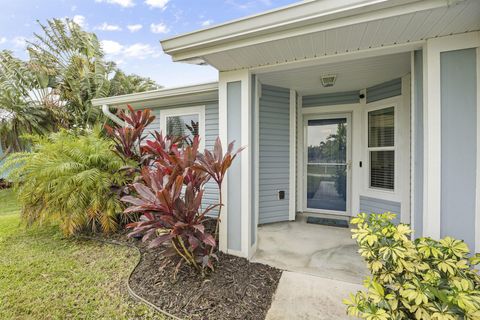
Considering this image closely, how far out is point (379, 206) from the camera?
3746 mm

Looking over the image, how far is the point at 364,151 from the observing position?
13.1ft

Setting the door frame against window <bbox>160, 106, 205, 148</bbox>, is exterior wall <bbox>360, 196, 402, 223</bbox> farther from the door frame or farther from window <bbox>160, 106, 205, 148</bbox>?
window <bbox>160, 106, 205, 148</bbox>

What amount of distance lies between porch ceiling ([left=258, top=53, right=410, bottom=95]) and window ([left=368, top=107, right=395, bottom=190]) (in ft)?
1.94

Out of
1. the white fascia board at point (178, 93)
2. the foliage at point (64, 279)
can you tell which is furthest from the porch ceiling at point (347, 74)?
the foliage at point (64, 279)

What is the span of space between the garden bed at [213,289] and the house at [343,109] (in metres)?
0.36

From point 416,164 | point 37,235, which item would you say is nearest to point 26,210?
point 37,235

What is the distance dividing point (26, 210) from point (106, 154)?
152 centimetres

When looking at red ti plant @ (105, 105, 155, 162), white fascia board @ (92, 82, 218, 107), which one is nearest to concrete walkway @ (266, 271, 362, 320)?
red ti plant @ (105, 105, 155, 162)

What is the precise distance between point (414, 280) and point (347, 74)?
2879 millimetres

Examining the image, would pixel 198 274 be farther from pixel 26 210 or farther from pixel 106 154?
pixel 26 210

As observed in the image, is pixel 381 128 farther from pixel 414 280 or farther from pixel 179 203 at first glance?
pixel 179 203

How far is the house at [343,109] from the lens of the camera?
177cm

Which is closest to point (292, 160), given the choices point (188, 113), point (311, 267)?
point (311, 267)

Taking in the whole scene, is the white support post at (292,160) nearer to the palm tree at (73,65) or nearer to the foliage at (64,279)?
the foliage at (64,279)
